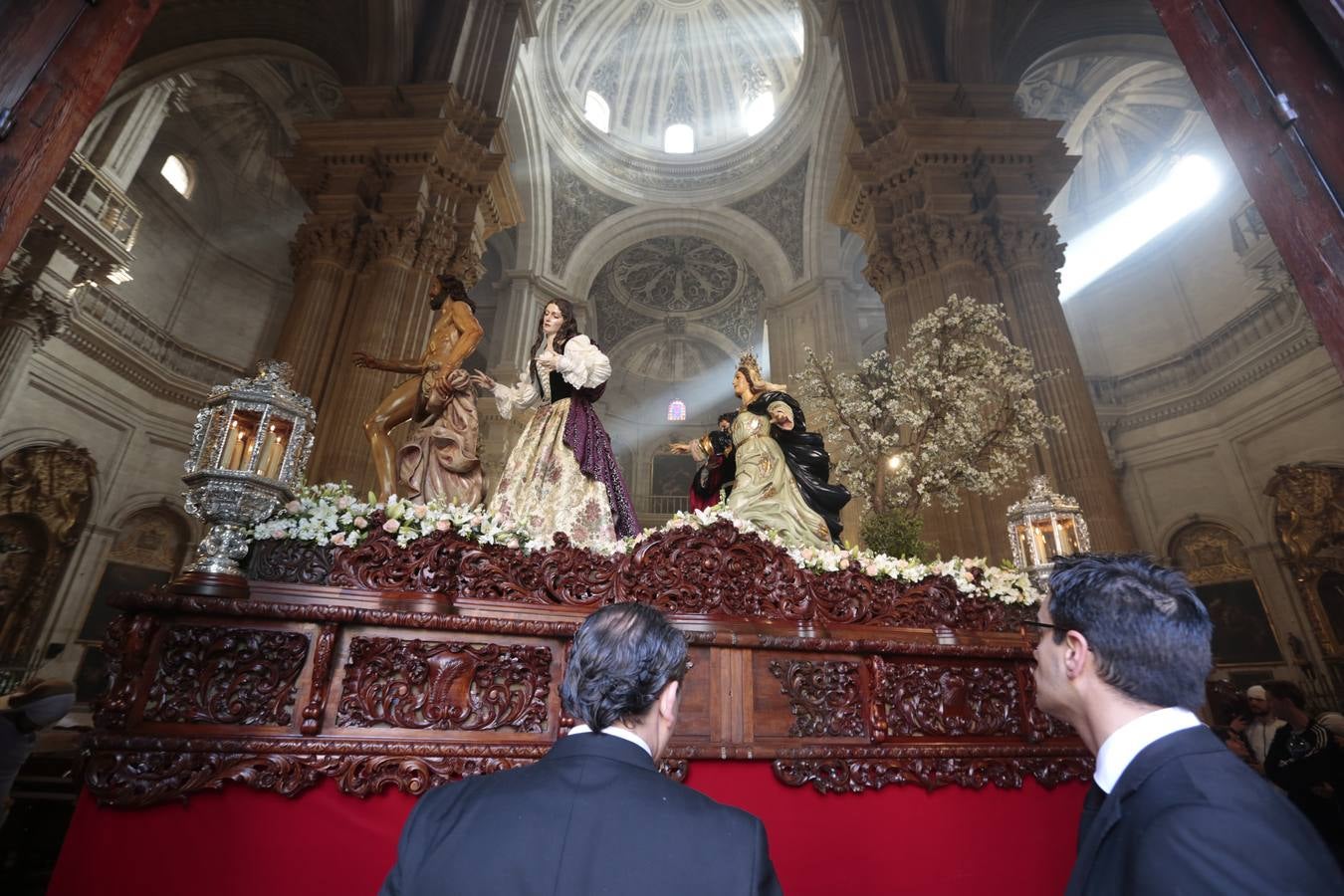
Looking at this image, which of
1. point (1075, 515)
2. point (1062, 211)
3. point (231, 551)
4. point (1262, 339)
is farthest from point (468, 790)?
point (1062, 211)

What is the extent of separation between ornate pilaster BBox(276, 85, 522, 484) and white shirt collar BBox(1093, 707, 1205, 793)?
23.0 feet

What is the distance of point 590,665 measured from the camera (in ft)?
3.65

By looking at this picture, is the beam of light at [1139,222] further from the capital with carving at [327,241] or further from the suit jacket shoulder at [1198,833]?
the suit jacket shoulder at [1198,833]

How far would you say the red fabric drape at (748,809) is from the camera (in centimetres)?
178

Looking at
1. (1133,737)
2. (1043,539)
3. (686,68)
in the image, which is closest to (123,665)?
(1133,737)

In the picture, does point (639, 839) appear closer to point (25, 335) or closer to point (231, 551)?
point (231, 551)

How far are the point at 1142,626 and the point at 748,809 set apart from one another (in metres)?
1.83

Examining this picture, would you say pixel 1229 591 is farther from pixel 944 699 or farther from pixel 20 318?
pixel 20 318

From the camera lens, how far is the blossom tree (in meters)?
5.33

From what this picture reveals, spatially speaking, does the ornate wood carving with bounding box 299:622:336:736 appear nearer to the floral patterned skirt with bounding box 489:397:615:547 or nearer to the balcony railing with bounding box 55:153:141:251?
the floral patterned skirt with bounding box 489:397:615:547

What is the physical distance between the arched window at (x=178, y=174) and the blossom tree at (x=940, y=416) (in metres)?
13.1

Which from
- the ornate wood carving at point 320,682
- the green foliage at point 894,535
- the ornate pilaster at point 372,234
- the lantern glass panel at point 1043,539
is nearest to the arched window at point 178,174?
the ornate pilaster at point 372,234

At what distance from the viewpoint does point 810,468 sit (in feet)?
14.7

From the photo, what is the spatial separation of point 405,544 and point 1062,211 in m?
17.8
